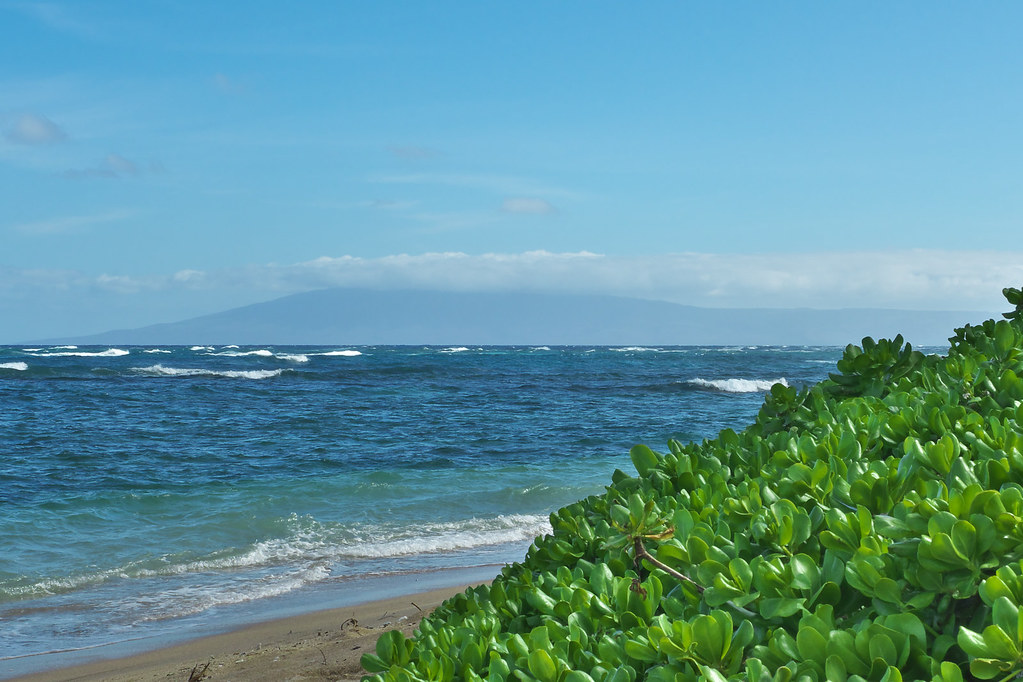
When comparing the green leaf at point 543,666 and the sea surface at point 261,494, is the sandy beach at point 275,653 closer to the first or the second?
the sea surface at point 261,494

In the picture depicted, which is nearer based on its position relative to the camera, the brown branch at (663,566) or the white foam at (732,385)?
the brown branch at (663,566)

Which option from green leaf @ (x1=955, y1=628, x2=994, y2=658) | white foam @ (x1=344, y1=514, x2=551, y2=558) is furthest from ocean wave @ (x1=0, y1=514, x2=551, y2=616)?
green leaf @ (x1=955, y1=628, x2=994, y2=658)

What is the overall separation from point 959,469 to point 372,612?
18.9ft

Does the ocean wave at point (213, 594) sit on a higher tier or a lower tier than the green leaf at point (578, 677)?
lower

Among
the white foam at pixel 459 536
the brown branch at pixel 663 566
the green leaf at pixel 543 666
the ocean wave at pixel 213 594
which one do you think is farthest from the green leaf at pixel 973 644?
the white foam at pixel 459 536

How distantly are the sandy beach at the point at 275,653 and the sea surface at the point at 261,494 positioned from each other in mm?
360

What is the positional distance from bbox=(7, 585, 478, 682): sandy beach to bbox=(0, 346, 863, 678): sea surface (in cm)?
36

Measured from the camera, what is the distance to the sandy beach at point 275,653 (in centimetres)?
526

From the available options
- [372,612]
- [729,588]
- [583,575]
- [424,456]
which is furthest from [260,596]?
[424,456]

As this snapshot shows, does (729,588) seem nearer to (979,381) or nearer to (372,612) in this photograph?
(979,381)

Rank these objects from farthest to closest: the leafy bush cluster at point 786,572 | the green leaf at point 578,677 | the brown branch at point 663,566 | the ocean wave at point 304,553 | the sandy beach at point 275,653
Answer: the ocean wave at point 304,553 → the sandy beach at point 275,653 → the brown branch at point 663,566 → the green leaf at point 578,677 → the leafy bush cluster at point 786,572

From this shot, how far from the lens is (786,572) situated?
132 cm

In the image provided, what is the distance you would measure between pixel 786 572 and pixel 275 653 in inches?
202

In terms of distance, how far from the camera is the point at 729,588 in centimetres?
133
